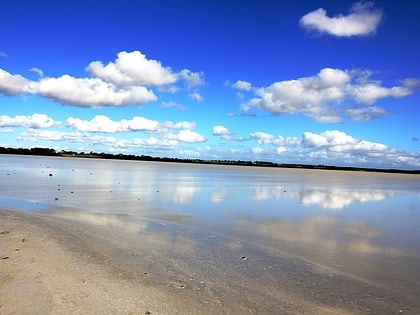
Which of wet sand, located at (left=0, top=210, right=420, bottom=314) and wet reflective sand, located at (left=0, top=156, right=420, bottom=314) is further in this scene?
wet reflective sand, located at (left=0, top=156, right=420, bottom=314)

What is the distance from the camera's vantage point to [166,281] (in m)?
6.55

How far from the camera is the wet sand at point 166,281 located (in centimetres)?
551

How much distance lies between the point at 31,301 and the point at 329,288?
15.2 ft

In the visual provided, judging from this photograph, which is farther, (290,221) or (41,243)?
(290,221)

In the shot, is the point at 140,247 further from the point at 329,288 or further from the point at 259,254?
the point at 329,288

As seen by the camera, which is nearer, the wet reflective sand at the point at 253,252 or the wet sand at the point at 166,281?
the wet sand at the point at 166,281

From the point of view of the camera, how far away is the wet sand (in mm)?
5512

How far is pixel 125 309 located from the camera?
5289 mm

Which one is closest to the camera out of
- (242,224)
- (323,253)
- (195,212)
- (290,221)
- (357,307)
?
(357,307)

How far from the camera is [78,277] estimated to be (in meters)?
6.48

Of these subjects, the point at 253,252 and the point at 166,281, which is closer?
the point at 166,281

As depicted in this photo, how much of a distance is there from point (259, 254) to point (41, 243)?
4.83 metres

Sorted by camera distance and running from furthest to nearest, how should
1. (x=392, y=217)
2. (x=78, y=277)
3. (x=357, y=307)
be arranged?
(x=392, y=217) → (x=78, y=277) → (x=357, y=307)

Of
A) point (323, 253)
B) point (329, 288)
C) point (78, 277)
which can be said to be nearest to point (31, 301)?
point (78, 277)
